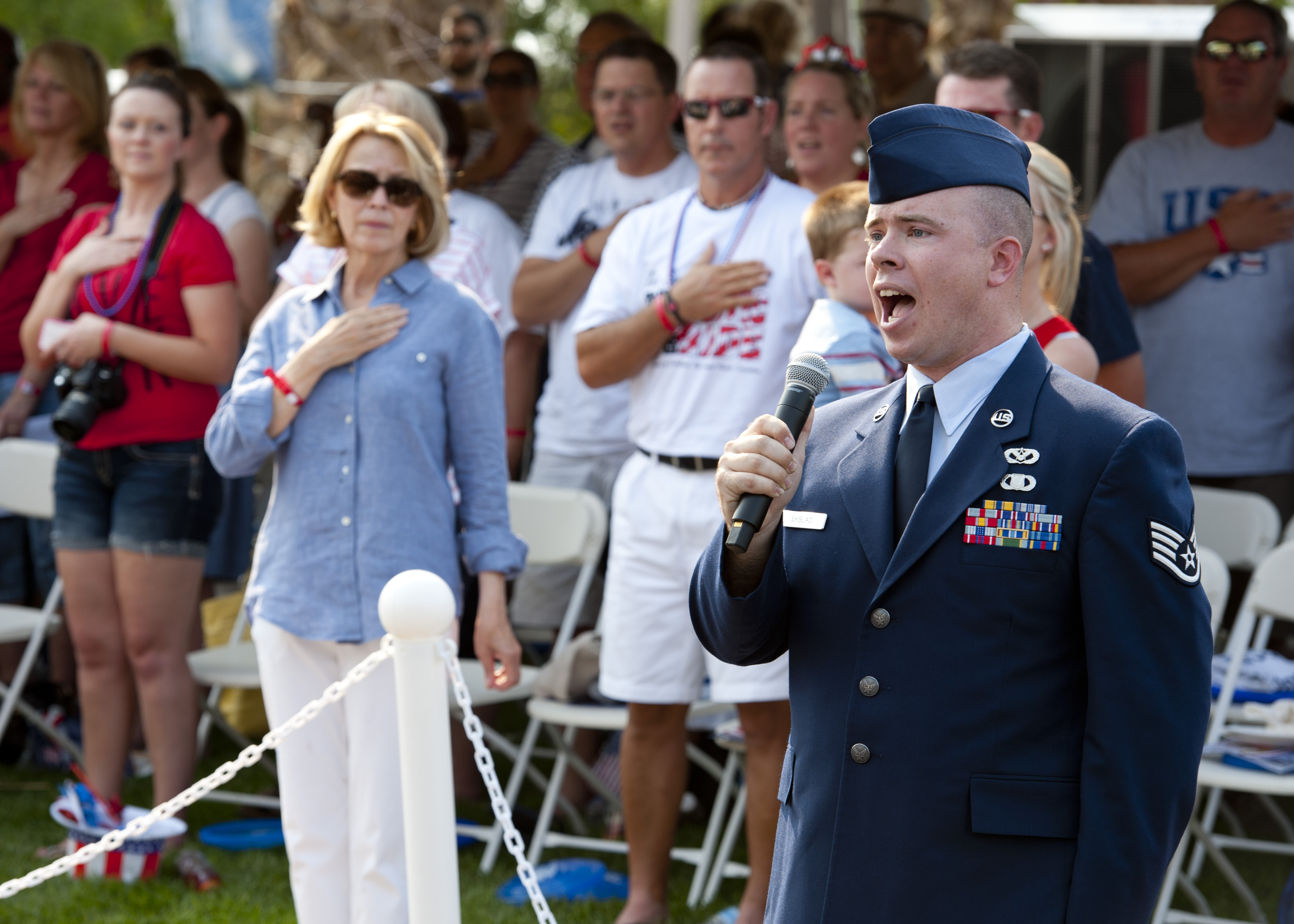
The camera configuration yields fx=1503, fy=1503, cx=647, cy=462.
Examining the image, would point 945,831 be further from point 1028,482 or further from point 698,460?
point 698,460

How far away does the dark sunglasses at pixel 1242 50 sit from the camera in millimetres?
5539

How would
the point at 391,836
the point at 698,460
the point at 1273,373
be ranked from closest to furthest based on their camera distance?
the point at 391,836 → the point at 698,460 → the point at 1273,373

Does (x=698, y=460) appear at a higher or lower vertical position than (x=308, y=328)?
lower

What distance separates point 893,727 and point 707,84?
2.87 meters

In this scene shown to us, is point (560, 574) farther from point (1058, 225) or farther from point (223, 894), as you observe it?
point (1058, 225)

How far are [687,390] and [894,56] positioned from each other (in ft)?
11.2

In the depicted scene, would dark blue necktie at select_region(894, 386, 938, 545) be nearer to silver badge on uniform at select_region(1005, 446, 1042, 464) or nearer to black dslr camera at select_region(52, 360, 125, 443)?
silver badge on uniform at select_region(1005, 446, 1042, 464)

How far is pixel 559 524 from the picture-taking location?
209 inches

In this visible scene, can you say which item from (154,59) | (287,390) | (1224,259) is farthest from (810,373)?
(154,59)

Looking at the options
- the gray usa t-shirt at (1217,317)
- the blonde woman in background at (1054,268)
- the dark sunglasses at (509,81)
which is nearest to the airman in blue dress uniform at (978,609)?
the blonde woman in background at (1054,268)

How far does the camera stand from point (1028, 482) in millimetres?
1958

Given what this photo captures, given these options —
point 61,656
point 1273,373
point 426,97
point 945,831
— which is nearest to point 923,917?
point 945,831

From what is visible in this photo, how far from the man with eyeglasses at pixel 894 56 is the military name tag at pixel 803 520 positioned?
5.15 metres

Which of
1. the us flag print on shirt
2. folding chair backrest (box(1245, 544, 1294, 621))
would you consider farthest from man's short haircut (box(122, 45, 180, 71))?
folding chair backrest (box(1245, 544, 1294, 621))
